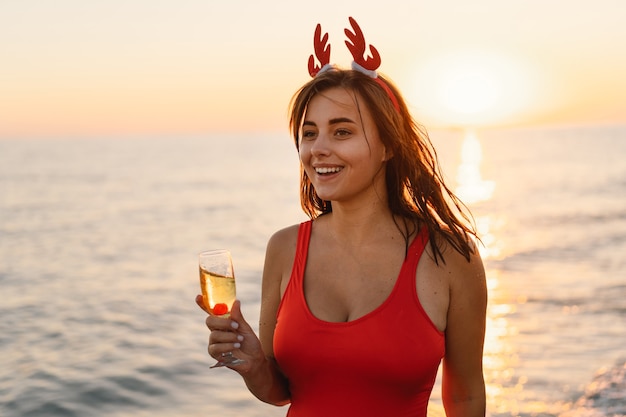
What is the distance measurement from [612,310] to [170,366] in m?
7.76

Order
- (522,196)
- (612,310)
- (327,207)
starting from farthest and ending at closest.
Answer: (522,196) < (612,310) < (327,207)

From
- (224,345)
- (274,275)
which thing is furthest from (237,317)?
(274,275)

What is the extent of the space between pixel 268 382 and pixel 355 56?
1559 millimetres

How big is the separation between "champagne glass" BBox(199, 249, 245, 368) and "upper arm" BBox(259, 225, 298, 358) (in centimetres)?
45

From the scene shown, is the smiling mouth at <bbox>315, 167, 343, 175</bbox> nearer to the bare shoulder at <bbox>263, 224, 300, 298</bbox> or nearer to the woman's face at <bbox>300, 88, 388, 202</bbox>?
the woman's face at <bbox>300, 88, 388, 202</bbox>

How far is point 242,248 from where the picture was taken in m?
21.7

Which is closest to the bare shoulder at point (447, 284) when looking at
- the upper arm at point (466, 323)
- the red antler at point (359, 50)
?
the upper arm at point (466, 323)

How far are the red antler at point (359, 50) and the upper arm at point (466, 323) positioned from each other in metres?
0.95

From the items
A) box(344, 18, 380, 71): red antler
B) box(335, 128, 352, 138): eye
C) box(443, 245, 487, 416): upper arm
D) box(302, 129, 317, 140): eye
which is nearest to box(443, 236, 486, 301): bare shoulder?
box(443, 245, 487, 416): upper arm

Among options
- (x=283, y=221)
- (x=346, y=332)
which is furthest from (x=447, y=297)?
(x=283, y=221)

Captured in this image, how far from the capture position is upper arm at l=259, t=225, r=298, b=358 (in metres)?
3.63

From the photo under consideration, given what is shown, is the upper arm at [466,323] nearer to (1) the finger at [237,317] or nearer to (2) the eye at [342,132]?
(2) the eye at [342,132]

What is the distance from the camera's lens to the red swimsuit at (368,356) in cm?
A: 316

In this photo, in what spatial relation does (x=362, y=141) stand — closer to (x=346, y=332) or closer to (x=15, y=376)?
(x=346, y=332)
